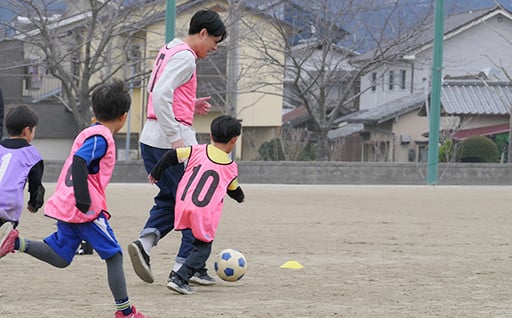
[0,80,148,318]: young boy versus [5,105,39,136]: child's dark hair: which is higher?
[5,105,39,136]: child's dark hair

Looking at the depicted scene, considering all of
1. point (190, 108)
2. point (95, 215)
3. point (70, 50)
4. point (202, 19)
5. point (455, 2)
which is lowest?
point (95, 215)

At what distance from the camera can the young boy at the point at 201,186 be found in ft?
19.2

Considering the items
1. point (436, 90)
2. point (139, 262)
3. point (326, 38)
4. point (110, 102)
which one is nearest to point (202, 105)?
point (139, 262)

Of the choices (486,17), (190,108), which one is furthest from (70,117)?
(190,108)

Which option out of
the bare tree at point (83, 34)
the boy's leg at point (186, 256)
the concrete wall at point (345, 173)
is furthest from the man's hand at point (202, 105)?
the bare tree at point (83, 34)

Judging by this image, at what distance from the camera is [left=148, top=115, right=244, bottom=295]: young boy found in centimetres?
585

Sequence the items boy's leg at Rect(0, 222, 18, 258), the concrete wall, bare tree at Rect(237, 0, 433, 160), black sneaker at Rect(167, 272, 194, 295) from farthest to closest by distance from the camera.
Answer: bare tree at Rect(237, 0, 433, 160)
the concrete wall
black sneaker at Rect(167, 272, 194, 295)
boy's leg at Rect(0, 222, 18, 258)

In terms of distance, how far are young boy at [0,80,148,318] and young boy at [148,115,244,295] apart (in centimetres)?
80

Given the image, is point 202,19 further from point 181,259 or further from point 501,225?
point 501,225

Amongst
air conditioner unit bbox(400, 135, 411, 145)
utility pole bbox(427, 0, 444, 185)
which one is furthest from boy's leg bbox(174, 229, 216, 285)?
air conditioner unit bbox(400, 135, 411, 145)

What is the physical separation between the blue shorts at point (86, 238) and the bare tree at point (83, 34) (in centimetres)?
A: 1871

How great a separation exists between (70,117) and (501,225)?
86.9 feet

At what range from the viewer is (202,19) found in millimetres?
6293

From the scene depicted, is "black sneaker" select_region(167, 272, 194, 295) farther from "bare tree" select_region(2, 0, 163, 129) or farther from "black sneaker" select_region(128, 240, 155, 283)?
"bare tree" select_region(2, 0, 163, 129)
